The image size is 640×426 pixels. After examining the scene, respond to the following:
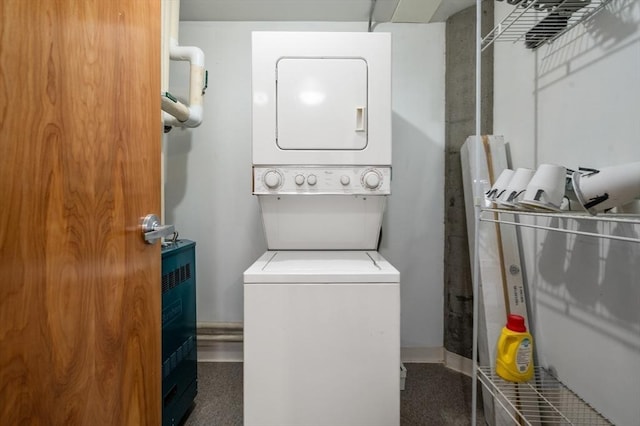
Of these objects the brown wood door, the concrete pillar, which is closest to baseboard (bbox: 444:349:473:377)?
the concrete pillar

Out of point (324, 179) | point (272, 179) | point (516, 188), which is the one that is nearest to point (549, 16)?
point (516, 188)

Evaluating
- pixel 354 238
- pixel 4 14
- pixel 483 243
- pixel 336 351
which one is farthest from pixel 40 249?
pixel 483 243

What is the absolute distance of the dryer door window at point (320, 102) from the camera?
146 cm

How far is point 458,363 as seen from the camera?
6.39 feet

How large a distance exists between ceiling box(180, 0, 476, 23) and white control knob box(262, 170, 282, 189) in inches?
47.3

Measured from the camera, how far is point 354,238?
164 cm

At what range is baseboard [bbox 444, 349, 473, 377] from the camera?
6.18 feet

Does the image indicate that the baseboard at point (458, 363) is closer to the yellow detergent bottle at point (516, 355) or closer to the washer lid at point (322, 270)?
the yellow detergent bottle at point (516, 355)

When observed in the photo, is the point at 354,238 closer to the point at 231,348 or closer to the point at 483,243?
the point at 483,243

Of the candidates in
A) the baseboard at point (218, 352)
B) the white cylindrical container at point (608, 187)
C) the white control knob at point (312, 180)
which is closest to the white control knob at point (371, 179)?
the white control knob at point (312, 180)

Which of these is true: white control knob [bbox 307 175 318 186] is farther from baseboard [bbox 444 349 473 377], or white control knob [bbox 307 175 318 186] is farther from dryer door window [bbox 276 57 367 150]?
baseboard [bbox 444 349 473 377]

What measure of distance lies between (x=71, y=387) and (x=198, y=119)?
147 centimetres

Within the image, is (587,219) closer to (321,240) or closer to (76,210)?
(321,240)

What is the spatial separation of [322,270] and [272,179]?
20.9 inches
